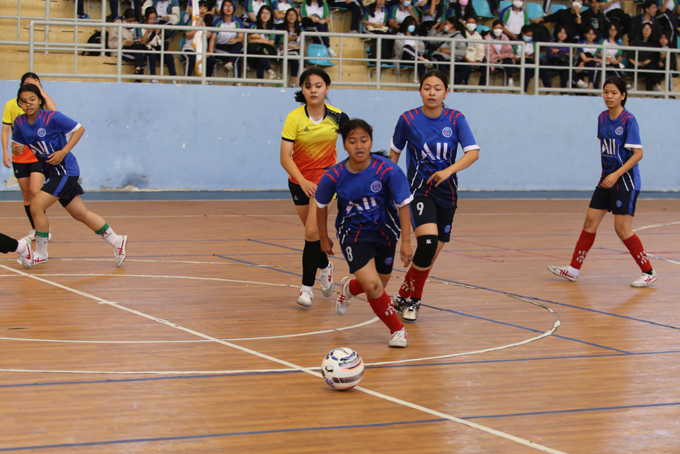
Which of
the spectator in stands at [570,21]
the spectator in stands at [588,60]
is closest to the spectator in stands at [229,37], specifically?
the spectator in stands at [570,21]

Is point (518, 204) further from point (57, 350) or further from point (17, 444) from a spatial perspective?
point (17, 444)

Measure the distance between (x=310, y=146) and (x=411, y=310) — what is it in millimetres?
1550

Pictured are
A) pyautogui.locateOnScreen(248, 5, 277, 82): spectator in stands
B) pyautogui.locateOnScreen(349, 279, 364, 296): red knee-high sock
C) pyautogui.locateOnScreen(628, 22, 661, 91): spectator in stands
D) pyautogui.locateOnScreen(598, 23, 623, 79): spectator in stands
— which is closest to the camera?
pyautogui.locateOnScreen(349, 279, 364, 296): red knee-high sock

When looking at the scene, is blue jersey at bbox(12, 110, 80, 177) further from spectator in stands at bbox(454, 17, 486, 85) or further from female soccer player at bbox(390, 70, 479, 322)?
spectator in stands at bbox(454, 17, 486, 85)

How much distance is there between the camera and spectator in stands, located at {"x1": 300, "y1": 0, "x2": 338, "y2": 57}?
18.2m

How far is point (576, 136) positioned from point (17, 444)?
691 inches

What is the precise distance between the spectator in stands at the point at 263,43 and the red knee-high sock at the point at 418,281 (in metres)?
11.9

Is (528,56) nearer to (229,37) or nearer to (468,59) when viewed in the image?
(468,59)

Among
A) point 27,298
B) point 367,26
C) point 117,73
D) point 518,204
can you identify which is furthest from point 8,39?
point 27,298

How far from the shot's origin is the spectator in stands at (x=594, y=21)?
66.4ft

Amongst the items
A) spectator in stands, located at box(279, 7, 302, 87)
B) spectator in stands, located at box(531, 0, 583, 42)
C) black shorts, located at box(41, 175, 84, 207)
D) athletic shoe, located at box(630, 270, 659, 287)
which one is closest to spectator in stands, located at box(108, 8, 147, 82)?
spectator in stands, located at box(279, 7, 302, 87)

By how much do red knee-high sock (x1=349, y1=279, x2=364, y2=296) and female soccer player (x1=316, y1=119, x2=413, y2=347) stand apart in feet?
1.88

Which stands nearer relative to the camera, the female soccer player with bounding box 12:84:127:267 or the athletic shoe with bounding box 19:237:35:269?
the athletic shoe with bounding box 19:237:35:269

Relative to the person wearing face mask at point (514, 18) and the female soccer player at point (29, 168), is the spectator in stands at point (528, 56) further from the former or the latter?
the female soccer player at point (29, 168)
